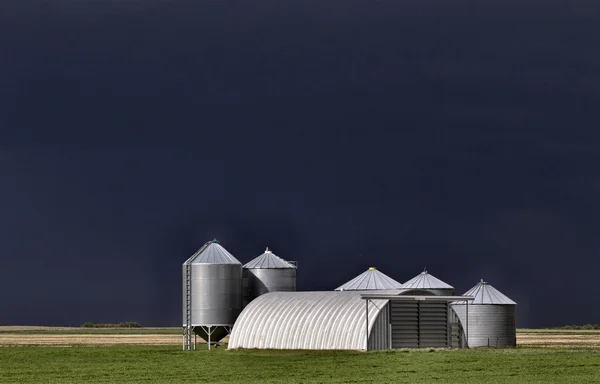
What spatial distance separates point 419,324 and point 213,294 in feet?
54.8

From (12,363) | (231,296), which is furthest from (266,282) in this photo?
(12,363)

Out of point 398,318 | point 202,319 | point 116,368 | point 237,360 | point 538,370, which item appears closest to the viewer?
point 538,370

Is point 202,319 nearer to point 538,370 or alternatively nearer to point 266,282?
point 266,282

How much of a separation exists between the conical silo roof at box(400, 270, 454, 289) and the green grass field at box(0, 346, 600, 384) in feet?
70.6

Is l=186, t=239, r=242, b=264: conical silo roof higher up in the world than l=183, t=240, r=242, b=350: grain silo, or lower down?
higher up

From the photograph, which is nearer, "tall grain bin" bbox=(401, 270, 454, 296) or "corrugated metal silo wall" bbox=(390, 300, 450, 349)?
"corrugated metal silo wall" bbox=(390, 300, 450, 349)

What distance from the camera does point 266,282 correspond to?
81.9 metres

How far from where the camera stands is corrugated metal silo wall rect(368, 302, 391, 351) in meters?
66.6

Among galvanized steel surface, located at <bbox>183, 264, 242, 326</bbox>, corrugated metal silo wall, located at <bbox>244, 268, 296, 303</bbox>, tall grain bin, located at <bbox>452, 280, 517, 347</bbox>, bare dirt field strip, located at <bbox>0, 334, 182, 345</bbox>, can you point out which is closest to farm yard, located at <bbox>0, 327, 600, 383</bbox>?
galvanized steel surface, located at <bbox>183, 264, 242, 326</bbox>

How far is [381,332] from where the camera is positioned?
6762cm

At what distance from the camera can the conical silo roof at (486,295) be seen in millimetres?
84569

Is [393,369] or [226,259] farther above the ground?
[226,259]

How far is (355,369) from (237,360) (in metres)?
10.8

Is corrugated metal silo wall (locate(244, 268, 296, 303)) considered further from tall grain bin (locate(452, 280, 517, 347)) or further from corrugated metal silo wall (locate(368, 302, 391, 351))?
A: corrugated metal silo wall (locate(368, 302, 391, 351))
